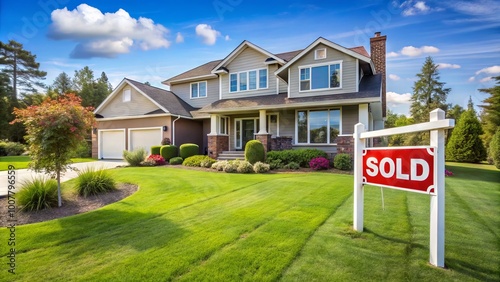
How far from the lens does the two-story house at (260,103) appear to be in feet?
40.2

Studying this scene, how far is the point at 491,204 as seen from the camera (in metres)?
5.18

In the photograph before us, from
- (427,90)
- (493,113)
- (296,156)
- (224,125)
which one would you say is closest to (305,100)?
(296,156)

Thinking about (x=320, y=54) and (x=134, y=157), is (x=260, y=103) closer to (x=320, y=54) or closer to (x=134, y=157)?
(x=320, y=54)

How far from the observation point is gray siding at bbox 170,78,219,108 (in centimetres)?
1766

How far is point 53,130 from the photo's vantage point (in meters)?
5.16

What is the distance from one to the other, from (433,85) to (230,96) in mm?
32408

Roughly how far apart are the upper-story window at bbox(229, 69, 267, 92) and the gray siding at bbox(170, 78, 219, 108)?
1.75m

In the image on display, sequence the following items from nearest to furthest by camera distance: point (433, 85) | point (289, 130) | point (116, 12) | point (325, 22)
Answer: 1. point (116, 12)
2. point (325, 22)
3. point (289, 130)
4. point (433, 85)

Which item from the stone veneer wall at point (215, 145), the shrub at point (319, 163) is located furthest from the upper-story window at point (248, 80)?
the shrub at point (319, 163)

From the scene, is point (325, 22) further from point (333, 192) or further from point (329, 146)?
point (333, 192)

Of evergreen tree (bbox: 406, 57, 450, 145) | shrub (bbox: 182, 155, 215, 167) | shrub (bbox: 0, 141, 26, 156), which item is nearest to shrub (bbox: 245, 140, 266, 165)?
shrub (bbox: 182, 155, 215, 167)

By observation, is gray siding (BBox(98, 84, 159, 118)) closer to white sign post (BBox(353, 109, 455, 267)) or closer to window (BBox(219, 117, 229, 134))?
window (BBox(219, 117, 229, 134))

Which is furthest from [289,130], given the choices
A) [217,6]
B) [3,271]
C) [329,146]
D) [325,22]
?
[3,271]

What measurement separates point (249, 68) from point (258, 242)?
13986mm
